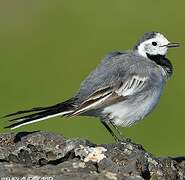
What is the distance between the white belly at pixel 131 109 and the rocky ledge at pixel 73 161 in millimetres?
1469

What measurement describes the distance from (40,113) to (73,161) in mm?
1419

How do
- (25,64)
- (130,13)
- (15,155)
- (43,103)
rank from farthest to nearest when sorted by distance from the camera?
(130,13)
(25,64)
(43,103)
(15,155)

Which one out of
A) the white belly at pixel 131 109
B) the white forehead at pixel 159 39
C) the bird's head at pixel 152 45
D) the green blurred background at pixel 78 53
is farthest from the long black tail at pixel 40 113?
the green blurred background at pixel 78 53

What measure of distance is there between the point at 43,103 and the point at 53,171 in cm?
1277

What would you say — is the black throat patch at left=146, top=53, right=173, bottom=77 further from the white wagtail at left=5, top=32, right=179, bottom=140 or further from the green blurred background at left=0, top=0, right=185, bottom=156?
the green blurred background at left=0, top=0, right=185, bottom=156

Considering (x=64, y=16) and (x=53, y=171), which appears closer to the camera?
(x=53, y=171)

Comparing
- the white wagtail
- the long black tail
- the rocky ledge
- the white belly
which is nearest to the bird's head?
the white wagtail

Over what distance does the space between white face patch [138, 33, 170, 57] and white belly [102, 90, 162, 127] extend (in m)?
0.65

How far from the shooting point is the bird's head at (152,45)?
1062 cm

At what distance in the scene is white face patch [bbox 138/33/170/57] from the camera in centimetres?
1062

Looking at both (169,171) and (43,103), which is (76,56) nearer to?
(43,103)

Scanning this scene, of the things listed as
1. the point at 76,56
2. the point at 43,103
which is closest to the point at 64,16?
the point at 76,56

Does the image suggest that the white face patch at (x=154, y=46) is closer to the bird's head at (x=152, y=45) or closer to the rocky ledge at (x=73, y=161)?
the bird's head at (x=152, y=45)

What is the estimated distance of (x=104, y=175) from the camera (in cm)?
759
